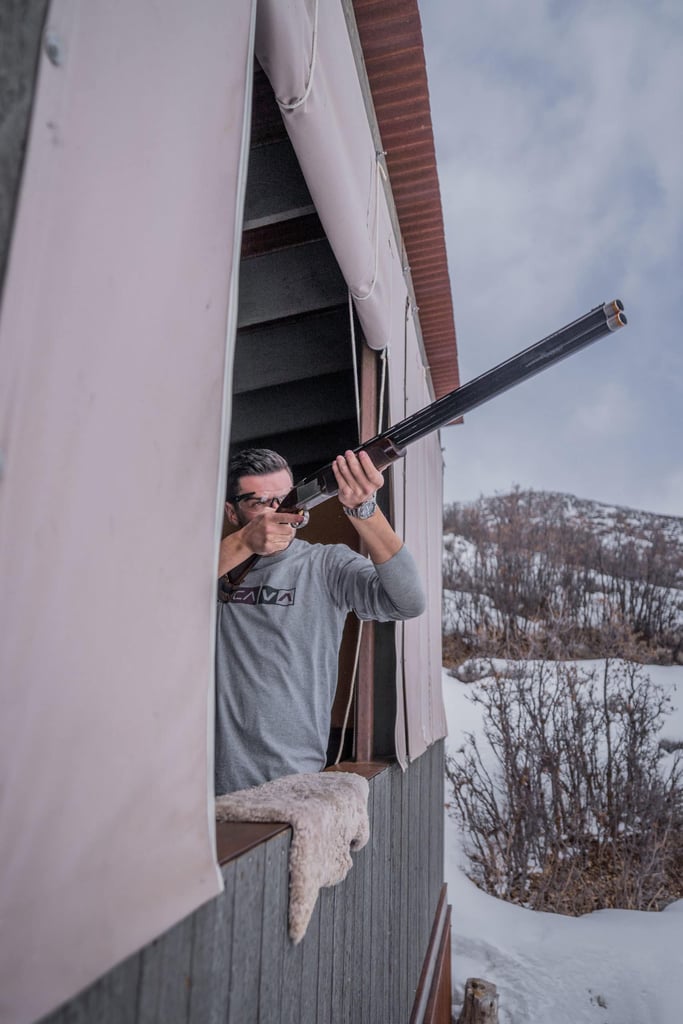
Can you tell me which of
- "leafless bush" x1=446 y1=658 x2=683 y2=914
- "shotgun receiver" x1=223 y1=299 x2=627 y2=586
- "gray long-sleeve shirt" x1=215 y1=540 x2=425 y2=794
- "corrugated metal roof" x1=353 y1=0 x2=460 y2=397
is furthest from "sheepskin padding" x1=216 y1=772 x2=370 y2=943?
"leafless bush" x1=446 y1=658 x2=683 y2=914

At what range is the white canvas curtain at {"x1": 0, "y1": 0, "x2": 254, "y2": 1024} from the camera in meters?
0.59

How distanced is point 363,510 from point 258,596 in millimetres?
443

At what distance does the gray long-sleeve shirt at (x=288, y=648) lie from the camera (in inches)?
78.7

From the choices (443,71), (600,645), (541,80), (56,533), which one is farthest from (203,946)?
(541,80)

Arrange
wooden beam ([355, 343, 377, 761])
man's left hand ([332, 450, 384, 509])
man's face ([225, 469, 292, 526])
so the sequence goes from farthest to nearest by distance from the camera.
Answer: wooden beam ([355, 343, 377, 761]) → man's face ([225, 469, 292, 526]) → man's left hand ([332, 450, 384, 509])

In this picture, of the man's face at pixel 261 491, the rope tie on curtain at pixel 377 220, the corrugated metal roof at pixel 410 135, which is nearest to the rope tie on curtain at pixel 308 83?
the rope tie on curtain at pixel 377 220

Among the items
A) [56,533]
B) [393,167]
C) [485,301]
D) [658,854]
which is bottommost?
[658,854]

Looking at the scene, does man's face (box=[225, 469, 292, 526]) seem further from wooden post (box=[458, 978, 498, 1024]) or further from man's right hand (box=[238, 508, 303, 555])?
wooden post (box=[458, 978, 498, 1024])

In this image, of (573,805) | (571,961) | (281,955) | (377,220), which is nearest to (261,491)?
(377,220)

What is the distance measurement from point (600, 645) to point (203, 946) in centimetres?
1292

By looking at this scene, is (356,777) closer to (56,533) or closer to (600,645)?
(56,533)

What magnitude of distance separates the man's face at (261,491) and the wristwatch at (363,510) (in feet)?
1.28

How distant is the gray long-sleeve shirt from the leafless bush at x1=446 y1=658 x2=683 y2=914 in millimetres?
7186

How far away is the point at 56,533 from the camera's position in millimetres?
639
